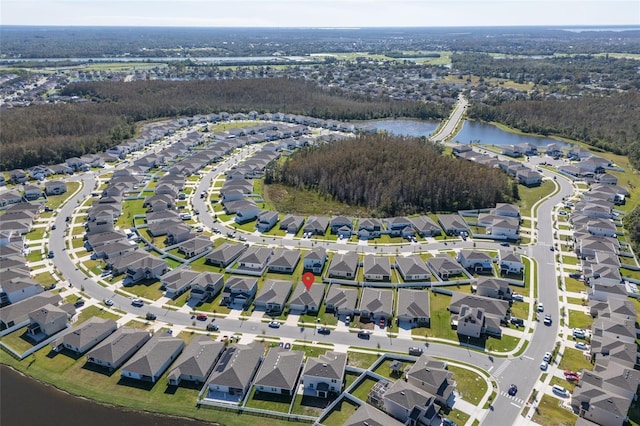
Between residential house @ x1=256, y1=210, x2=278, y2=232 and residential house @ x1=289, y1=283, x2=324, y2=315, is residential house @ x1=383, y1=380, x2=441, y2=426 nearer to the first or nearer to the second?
residential house @ x1=289, y1=283, x2=324, y2=315

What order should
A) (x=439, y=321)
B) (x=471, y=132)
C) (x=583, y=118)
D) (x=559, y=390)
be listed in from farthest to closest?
(x=471, y=132)
(x=583, y=118)
(x=439, y=321)
(x=559, y=390)

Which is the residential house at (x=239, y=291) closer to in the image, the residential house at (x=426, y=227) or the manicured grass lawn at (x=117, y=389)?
the manicured grass lawn at (x=117, y=389)

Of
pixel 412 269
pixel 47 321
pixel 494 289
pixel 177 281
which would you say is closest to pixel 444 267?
pixel 412 269

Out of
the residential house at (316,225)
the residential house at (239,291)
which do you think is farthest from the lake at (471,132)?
the residential house at (239,291)

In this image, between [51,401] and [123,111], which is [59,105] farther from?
[51,401]

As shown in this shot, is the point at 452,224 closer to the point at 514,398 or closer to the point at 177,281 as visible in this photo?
the point at 514,398

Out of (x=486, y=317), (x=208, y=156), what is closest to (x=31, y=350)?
(x=486, y=317)
